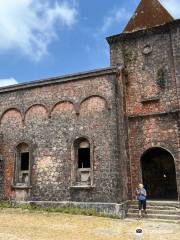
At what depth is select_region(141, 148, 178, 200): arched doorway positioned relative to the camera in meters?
17.4

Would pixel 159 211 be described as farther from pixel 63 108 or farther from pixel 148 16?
pixel 148 16

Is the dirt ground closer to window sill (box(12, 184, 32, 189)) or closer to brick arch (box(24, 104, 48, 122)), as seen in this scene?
window sill (box(12, 184, 32, 189))

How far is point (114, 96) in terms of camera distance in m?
14.5

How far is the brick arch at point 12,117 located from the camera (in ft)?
54.5

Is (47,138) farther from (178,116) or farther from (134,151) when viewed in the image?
(178,116)

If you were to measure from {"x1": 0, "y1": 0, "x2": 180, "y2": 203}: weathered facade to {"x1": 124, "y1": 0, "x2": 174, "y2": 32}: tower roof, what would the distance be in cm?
20

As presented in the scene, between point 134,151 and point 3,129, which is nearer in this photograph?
point 134,151

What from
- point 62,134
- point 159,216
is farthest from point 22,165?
point 159,216

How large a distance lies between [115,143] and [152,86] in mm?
3822

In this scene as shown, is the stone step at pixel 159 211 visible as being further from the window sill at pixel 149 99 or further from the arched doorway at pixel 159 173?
the window sill at pixel 149 99

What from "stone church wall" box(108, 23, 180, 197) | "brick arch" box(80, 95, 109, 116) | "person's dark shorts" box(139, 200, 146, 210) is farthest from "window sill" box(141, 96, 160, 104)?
"person's dark shorts" box(139, 200, 146, 210)

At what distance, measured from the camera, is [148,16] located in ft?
56.3

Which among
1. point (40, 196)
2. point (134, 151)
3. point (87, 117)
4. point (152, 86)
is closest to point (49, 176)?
point (40, 196)

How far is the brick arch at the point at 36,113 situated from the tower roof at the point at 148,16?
266 inches
